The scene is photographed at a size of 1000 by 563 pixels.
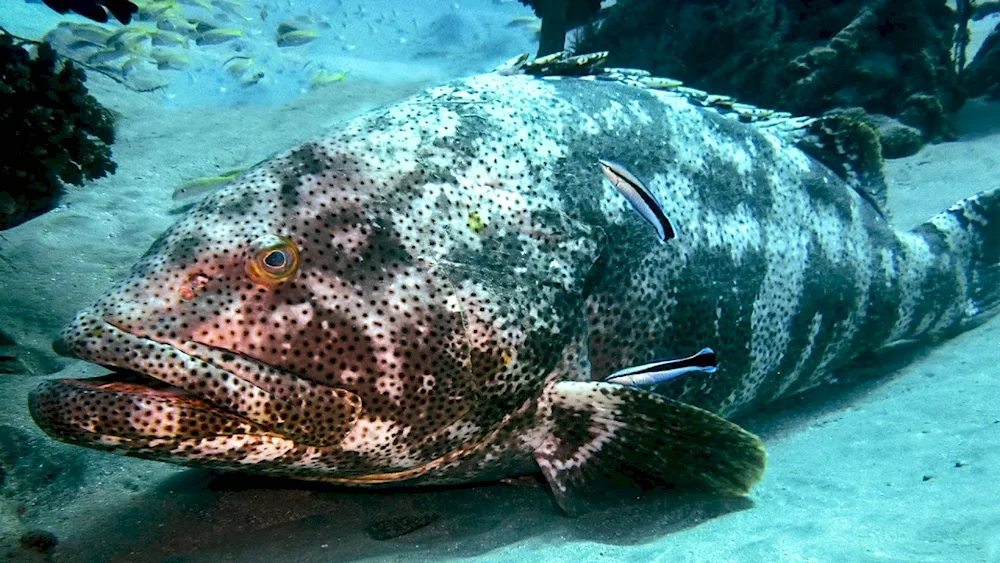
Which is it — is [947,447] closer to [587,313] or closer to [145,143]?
[587,313]

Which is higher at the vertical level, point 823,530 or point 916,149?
point 916,149

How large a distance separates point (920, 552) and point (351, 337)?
7.64 ft

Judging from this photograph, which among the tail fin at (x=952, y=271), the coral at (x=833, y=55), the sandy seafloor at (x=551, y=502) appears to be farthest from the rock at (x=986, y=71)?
the sandy seafloor at (x=551, y=502)

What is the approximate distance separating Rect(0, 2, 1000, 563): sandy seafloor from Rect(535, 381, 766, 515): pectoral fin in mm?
174

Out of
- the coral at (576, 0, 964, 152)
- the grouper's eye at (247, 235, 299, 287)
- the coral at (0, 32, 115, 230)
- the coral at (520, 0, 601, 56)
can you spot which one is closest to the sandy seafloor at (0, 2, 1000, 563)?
the coral at (0, 32, 115, 230)

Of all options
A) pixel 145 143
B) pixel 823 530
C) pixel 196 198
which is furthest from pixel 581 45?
pixel 823 530

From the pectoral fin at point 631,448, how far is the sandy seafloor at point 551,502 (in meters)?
0.17

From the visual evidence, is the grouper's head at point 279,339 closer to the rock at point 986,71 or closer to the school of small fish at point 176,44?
the school of small fish at point 176,44

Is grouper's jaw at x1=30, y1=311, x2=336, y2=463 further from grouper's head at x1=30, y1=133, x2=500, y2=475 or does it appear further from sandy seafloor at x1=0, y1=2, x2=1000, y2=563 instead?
sandy seafloor at x1=0, y1=2, x2=1000, y2=563

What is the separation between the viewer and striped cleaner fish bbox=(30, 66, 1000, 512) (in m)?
2.26

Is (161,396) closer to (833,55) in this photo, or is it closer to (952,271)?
(952,271)

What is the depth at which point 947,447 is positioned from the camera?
348 centimetres

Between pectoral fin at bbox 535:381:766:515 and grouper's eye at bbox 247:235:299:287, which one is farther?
pectoral fin at bbox 535:381:766:515

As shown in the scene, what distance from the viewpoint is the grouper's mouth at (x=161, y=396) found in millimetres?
2133
